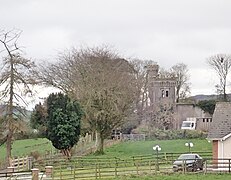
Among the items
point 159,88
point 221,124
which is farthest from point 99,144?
point 159,88

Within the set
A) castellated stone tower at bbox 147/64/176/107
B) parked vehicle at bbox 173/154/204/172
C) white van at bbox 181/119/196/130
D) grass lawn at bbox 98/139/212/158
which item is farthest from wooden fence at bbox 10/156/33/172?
castellated stone tower at bbox 147/64/176/107

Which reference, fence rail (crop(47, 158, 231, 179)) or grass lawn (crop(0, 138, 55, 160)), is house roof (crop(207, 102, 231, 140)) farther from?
grass lawn (crop(0, 138, 55, 160))

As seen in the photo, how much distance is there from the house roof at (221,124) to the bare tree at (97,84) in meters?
17.9

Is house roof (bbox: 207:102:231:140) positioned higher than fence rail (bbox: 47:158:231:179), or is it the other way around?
house roof (bbox: 207:102:231:140)

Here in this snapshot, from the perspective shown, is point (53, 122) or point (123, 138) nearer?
point (53, 122)

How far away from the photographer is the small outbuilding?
46.5 m

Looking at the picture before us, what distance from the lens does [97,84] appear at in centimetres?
6600

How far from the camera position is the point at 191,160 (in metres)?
45.4

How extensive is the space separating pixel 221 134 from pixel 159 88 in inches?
2061

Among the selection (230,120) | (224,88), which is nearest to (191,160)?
(230,120)

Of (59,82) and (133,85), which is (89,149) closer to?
(59,82)

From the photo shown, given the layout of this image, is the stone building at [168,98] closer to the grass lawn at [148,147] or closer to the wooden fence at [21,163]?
the grass lawn at [148,147]

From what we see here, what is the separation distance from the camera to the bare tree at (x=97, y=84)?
2574 inches

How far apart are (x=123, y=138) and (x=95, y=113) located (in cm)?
1769
